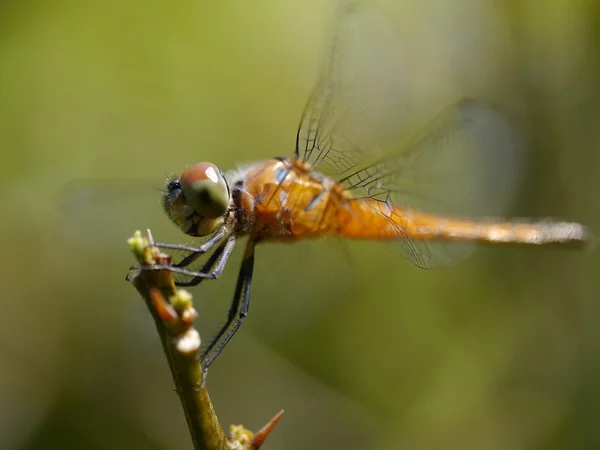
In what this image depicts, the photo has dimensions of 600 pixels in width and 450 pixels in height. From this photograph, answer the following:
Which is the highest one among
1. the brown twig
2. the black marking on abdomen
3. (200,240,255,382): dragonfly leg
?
the black marking on abdomen

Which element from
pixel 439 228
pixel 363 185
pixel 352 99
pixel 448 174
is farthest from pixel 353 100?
pixel 439 228

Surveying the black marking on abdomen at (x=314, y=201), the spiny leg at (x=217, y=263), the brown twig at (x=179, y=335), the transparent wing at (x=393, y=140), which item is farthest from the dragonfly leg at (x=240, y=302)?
the brown twig at (x=179, y=335)

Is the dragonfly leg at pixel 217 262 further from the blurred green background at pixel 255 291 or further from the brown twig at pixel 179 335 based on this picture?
the blurred green background at pixel 255 291

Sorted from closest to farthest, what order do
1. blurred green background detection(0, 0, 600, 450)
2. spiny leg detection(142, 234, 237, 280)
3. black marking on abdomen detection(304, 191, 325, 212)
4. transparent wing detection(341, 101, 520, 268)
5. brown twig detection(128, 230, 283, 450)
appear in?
1. brown twig detection(128, 230, 283, 450)
2. spiny leg detection(142, 234, 237, 280)
3. black marking on abdomen detection(304, 191, 325, 212)
4. transparent wing detection(341, 101, 520, 268)
5. blurred green background detection(0, 0, 600, 450)

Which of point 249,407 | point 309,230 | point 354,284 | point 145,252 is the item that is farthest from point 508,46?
point 145,252

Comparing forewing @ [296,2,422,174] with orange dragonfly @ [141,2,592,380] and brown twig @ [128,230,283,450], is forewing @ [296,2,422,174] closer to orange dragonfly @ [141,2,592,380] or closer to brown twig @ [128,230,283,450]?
orange dragonfly @ [141,2,592,380]

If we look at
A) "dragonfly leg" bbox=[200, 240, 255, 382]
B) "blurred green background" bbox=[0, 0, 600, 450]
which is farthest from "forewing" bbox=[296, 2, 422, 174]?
"blurred green background" bbox=[0, 0, 600, 450]

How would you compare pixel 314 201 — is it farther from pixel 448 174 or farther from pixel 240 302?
pixel 448 174

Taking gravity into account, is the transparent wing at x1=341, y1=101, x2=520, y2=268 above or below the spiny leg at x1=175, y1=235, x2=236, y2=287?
above
